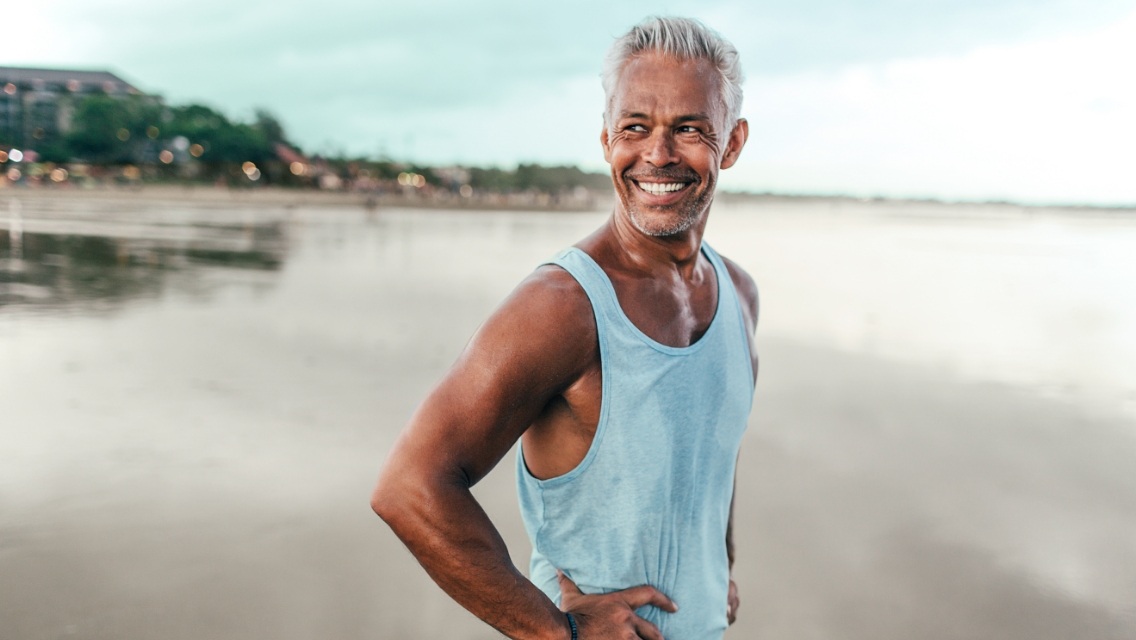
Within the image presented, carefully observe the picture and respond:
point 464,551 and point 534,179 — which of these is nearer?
point 464,551

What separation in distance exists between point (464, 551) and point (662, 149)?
2.60 ft

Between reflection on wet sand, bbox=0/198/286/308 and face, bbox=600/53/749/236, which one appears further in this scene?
reflection on wet sand, bbox=0/198/286/308

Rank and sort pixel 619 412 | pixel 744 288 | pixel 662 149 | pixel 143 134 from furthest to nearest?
pixel 143 134 < pixel 744 288 < pixel 662 149 < pixel 619 412

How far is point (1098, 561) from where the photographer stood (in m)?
4.14

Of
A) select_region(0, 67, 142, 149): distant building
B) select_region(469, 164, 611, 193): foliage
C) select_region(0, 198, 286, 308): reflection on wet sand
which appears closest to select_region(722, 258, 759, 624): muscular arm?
select_region(0, 198, 286, 308): reflection on wet sand

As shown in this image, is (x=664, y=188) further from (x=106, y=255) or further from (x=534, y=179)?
(x=534, y=179)

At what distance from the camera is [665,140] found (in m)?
1.36

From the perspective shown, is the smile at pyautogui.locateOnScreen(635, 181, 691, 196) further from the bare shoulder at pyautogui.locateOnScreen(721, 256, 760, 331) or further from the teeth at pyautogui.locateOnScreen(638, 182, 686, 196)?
the bare shoulder at pyautogui.locateOnScreen(721, 256, 760, 331)

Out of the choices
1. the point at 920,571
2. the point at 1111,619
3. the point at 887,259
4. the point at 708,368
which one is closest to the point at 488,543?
the point at 708,368

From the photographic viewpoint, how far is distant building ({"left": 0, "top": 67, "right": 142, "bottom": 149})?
8588 cm

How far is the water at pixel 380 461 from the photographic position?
135 inches

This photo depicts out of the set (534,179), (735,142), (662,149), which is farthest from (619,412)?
(534,179)

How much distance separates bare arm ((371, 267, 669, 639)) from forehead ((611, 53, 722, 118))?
0.39 meters

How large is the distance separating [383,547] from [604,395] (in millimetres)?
3026
